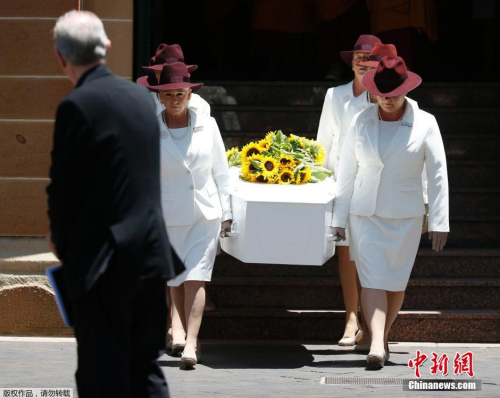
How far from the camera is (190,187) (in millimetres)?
8008

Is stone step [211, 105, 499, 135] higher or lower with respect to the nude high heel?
higher

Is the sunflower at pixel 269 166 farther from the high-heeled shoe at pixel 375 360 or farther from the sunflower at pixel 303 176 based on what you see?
the high-heeled shoe at pixel 375 360

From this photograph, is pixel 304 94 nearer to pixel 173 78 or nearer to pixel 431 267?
pixel 431 267

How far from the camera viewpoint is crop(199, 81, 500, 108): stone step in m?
11.8

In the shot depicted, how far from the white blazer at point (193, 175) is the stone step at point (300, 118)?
3.32 meters

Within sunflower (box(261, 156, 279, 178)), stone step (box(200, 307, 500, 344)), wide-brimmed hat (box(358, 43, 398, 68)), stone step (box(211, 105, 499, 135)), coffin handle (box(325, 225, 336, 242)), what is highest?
wide-brimmed hat (box(358, 43, 398, 68))

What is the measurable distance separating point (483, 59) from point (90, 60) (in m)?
10.4

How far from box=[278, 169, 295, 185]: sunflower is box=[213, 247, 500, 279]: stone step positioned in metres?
1.28

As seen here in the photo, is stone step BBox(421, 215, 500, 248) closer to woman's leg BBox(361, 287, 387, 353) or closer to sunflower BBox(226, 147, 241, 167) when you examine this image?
sunflower BBox(226, 147, 241, 167)

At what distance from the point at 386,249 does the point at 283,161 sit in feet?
3.16

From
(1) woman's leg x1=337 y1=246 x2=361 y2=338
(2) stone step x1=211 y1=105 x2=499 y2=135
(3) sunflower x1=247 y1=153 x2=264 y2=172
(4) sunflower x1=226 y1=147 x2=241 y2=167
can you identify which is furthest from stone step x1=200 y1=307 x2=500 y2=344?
(2) stone step x1=211 y1=105 x2=499 y2=135

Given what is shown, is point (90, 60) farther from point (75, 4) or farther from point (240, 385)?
point (75, 4)

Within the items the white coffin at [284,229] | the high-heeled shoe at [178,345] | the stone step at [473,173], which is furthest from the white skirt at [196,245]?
the stone step at [473,173]

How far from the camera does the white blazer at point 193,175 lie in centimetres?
801
